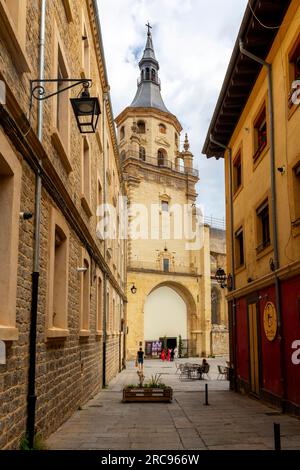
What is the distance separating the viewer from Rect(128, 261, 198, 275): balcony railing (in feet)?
137

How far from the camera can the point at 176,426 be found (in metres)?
9.84

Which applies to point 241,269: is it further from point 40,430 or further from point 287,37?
point 40,430

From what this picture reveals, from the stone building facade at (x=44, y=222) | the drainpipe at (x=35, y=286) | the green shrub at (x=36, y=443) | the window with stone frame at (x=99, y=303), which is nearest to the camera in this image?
the stone building facade at (x=44, y=222)

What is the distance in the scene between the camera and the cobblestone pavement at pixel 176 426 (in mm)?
8008

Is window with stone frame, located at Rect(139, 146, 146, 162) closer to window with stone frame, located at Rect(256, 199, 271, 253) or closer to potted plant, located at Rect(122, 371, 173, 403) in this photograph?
window with stone frame, located at Rect(256, 199, 271, 253)

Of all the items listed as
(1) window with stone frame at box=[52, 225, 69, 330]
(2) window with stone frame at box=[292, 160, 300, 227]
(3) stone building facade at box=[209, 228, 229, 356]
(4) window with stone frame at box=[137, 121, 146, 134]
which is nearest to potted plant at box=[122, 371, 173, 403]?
(1) window with stone frame at box=[52, 225, 69, 330]

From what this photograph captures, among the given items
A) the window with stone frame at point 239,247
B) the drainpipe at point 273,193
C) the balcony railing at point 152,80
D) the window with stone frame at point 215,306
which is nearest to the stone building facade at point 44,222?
the drainpipe at point 273,193

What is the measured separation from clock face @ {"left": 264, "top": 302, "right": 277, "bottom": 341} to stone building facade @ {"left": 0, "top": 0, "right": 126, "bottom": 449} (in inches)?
178

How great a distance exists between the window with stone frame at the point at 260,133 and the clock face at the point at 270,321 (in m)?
4.20

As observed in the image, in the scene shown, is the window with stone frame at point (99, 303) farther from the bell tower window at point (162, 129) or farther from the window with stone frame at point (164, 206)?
the bell tower window at point (162, 129)

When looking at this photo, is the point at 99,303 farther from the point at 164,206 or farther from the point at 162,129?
the point at 162,129

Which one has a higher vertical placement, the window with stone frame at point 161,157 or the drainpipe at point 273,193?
the window with stone frame at point 161,157

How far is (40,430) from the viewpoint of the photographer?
7418mm

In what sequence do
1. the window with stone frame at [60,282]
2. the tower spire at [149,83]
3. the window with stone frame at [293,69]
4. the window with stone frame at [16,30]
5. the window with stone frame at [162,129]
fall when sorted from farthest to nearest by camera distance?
the tower spire at [149,83] → the window with stone frame at [162,129] → the window with stone frame at [293,69] → the window with stone frame at [60,282] → the window with stone frame at [16,30]
